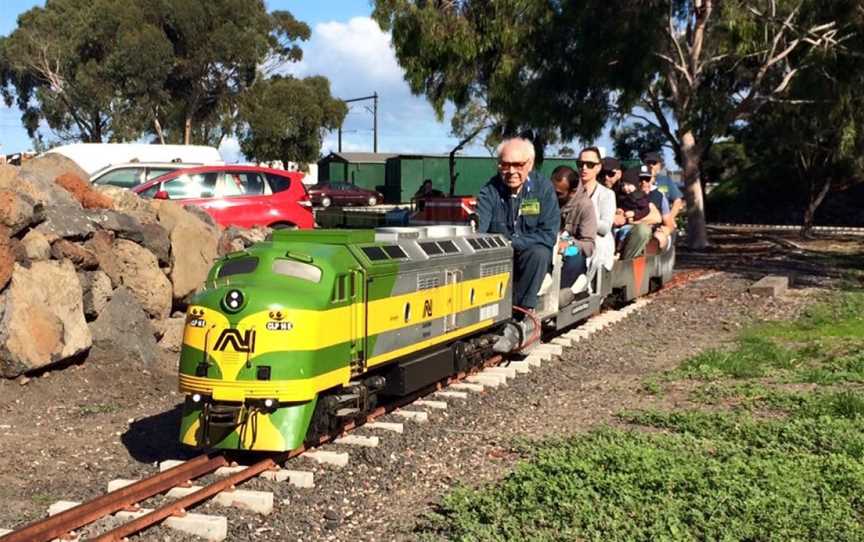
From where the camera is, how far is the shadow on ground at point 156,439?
25.3ft

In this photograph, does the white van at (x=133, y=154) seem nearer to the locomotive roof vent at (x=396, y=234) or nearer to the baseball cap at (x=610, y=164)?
the baseball cap at (x=610, y=164)

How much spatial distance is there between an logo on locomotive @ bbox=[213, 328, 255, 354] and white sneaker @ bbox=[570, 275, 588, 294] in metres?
6.44

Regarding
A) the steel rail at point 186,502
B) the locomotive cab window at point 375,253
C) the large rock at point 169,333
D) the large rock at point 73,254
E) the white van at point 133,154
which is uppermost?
the white van at point 133,154

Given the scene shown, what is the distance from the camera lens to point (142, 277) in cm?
1174

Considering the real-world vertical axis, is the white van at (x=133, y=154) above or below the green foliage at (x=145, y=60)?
below

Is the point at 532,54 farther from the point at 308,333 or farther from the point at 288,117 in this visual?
the point at 288,117

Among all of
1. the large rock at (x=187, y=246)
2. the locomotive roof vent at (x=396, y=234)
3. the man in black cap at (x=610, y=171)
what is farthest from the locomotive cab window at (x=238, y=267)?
the man in black cap at (x=610, y=171)

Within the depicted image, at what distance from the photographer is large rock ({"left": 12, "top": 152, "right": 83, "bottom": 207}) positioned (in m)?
11.1

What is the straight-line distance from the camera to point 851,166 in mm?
36625

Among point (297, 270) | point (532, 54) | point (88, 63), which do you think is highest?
point (88, 63)

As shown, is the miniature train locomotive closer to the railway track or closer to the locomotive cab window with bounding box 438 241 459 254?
the locomotive cab window with bounding box 438 241 459 254

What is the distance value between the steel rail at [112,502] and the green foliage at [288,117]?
5609cm

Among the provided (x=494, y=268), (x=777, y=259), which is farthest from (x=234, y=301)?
(x=777, y=259)

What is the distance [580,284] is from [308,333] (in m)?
6.66
